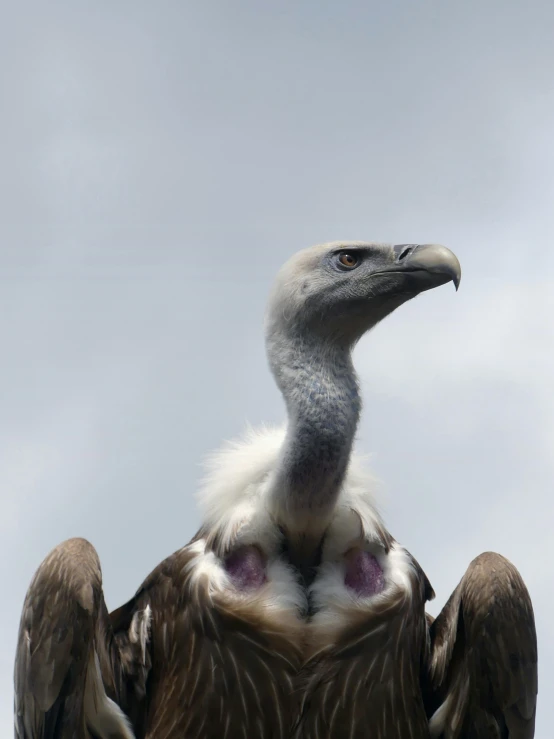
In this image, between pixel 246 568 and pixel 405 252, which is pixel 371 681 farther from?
pixel 405 252

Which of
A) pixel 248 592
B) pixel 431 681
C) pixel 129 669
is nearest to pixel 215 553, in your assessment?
pixel 248 592

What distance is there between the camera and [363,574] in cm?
783

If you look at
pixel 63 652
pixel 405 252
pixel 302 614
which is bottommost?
pixel 63 652

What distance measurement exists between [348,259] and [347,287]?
0.20 meters

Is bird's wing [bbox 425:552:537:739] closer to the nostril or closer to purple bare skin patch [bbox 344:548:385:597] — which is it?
purple bare skin patch [bbox 344:548:385:597]

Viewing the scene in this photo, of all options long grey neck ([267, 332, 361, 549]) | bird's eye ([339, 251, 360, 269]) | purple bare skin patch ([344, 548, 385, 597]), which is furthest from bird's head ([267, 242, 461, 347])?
purple bare skin patch ([344, 548, 385, 597])

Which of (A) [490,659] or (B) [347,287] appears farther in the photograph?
(B) [347,287]

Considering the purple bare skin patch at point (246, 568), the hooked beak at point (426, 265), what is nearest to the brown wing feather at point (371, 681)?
the purple bare skin patch at point (246, 568)

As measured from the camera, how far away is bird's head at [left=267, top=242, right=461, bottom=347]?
8078 millimetres

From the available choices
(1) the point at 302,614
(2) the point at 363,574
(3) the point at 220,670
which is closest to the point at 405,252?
(2) the point at 363,574

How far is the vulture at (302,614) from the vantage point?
752 centimetres

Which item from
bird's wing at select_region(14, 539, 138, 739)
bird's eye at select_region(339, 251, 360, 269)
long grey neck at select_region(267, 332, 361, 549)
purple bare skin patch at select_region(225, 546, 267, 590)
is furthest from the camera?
bird's eye at select_region(339, 251, 360, 269)

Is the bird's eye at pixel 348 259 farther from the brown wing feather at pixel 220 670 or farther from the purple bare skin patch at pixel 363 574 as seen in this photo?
the brown wing feather at pixel 220 670

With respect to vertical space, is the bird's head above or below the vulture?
above
